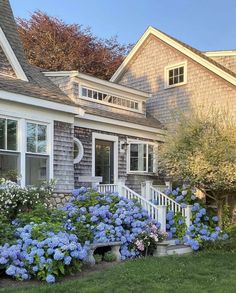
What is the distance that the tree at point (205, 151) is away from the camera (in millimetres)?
10805

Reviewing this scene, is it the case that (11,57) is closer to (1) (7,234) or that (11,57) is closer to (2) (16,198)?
(2) (16,198)

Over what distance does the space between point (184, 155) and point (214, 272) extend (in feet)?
14.7

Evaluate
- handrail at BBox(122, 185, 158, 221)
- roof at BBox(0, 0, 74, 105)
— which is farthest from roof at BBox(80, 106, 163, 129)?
handrail at BBox(122, 185, 158, 221)

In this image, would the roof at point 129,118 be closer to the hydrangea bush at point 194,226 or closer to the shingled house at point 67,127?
the shingled house at point 67,127

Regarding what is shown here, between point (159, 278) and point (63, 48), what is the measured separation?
73.0ft

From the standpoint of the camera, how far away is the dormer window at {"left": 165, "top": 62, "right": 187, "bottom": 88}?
1587cm

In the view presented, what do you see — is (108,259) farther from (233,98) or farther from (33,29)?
(33,29)

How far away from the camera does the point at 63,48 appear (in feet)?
87.8

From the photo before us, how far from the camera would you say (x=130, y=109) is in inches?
583

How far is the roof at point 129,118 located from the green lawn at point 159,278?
5380mm

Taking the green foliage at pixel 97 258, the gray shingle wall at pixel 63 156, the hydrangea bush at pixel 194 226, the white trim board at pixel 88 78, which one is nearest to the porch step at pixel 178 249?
the hydrangea bush at pixel 194 226

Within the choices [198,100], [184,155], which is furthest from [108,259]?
[198,100]

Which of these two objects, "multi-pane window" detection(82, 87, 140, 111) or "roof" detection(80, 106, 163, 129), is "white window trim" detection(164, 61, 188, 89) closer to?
"roof" detection(80, 106, 163, 129)

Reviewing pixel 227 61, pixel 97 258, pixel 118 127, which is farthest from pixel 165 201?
pixel 227 61
